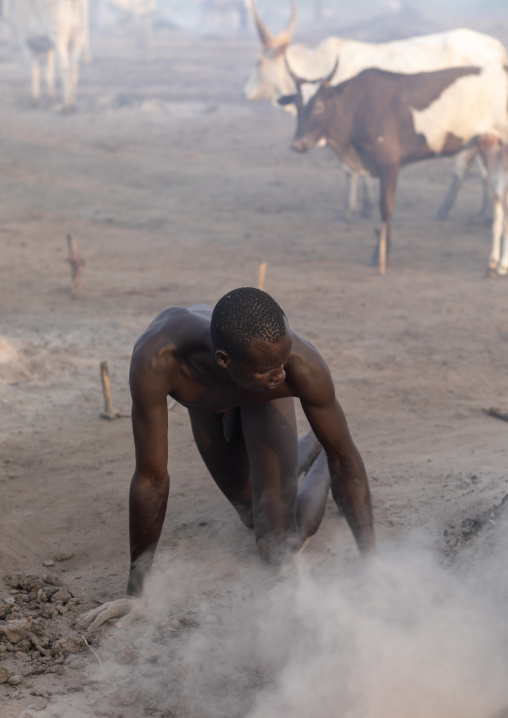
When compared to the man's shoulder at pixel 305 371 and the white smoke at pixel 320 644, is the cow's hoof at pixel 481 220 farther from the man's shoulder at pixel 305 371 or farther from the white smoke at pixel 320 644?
the man's shoulder at pixel 305 371

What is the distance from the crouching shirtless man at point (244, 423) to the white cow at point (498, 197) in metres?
5.16

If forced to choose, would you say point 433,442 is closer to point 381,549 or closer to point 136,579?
point 381,549

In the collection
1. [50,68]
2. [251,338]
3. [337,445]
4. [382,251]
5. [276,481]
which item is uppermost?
[251,338]

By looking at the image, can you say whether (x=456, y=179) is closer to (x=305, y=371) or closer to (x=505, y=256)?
(x=505, y=256)

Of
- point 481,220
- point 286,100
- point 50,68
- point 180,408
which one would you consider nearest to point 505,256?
point 481,220

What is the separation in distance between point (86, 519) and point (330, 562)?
113 centimetres

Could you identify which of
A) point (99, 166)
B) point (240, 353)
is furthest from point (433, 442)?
point (99, 166)

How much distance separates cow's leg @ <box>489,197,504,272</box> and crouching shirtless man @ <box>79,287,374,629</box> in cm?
514

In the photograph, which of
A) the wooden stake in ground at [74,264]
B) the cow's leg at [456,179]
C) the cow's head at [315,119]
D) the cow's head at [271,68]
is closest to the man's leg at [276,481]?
the wooden stake in ground at [74,264]

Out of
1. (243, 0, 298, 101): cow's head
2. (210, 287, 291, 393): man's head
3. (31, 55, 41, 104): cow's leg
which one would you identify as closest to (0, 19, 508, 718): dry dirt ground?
(210, 287, 291, 393): man's head

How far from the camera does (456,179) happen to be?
32.3 ft

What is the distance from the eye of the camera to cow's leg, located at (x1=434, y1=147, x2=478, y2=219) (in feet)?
31.6

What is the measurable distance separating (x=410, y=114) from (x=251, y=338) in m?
6.97

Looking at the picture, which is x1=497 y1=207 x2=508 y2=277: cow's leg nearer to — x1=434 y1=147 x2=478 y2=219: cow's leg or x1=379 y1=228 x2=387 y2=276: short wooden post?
x1=379 y1=228 x2=387 y2=276: short wooden post
